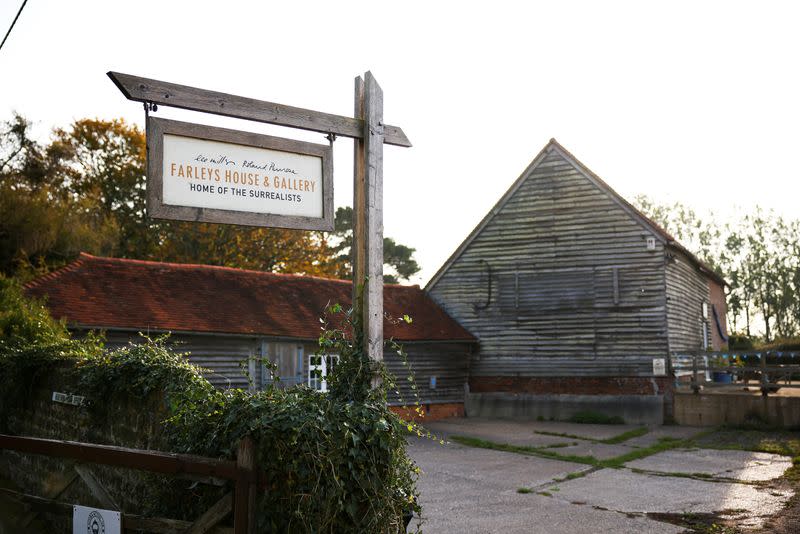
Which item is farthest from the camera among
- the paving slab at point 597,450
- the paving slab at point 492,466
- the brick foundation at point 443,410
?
the brick foundation at point 443,410

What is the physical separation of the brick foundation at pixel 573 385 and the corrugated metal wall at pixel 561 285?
21 cm

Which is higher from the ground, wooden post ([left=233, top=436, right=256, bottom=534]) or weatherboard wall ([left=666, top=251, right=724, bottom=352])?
weatherboard wall ([left=666, top=251, right=724, bottom=352])

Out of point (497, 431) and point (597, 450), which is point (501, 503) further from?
point (497, 431)

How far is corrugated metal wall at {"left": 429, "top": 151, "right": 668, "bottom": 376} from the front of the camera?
78.8ft

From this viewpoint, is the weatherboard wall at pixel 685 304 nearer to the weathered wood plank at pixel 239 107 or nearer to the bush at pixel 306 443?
the weathered wood plank at pixel 239 107

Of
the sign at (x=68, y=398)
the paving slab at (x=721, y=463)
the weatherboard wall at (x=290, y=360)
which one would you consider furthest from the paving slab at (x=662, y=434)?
the sign at (x=68, y=398)

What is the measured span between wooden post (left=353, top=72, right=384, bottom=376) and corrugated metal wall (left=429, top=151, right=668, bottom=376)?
19.2 metres

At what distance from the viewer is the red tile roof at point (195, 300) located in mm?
18719

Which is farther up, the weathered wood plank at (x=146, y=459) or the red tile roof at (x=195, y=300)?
the red tile roof at (x=195, y=300)

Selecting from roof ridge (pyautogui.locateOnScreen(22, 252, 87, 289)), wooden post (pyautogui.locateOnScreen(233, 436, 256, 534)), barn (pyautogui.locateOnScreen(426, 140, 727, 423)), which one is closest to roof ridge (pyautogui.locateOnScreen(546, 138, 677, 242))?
barn (pyautogui.locateOnScreen(426, 140, 727, 423))

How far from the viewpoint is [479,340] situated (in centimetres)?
2688

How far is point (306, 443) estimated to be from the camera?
16.4 ft

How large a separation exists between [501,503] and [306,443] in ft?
24.2

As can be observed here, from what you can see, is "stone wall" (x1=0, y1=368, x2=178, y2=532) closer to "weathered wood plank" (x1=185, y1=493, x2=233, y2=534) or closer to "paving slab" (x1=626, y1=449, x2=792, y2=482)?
"weathered wood plank" (x1=185, y1=493, x2=233, y2=534)
